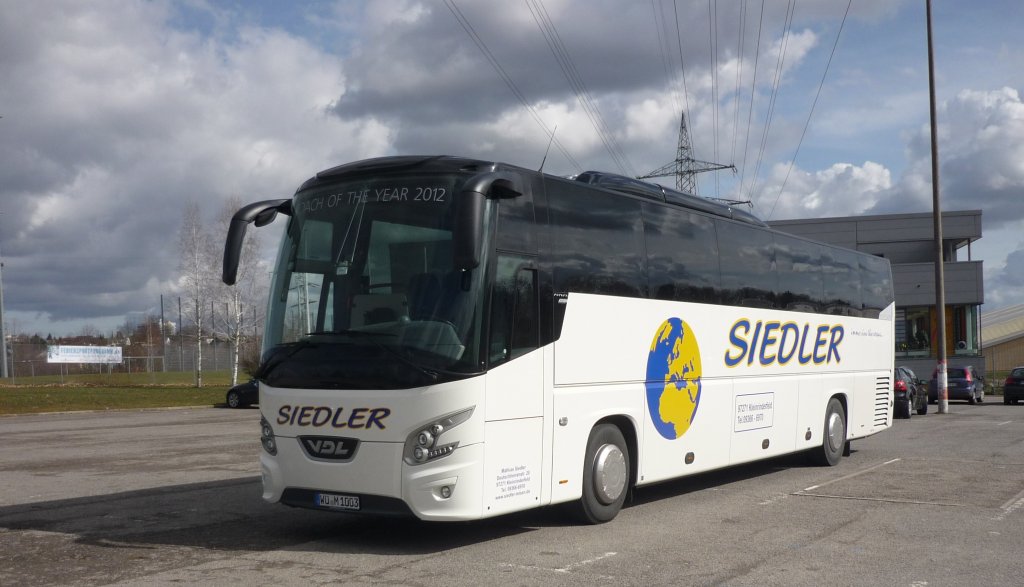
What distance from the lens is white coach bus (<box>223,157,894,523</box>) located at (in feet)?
25.7

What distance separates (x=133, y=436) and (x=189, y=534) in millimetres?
14496

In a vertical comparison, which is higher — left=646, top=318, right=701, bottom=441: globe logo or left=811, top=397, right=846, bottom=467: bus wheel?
left=646, top=318, right=701, bottom=441: globe logo

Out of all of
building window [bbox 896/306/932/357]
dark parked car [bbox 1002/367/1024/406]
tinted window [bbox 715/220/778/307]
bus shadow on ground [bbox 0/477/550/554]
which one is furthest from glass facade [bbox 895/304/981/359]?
bus shadow on ground [bbox 0/477/550/554]

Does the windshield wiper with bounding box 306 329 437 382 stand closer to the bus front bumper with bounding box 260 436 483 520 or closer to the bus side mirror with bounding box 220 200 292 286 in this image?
the bus front bumper with bounding box 260 436 483 520

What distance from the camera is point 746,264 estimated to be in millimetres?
12734

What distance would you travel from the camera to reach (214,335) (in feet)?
183

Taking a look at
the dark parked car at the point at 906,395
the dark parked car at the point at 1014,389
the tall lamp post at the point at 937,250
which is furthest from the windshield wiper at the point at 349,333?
the dark parked car at the point at 1014,389

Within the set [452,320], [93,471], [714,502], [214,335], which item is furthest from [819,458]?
[214,335]

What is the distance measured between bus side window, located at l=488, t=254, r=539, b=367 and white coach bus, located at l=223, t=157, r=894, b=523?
2 centimetres

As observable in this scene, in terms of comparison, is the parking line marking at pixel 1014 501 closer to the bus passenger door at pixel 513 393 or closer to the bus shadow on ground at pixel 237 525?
the bus shadow on ground at pixel 237 525

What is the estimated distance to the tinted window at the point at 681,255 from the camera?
10.7 meters

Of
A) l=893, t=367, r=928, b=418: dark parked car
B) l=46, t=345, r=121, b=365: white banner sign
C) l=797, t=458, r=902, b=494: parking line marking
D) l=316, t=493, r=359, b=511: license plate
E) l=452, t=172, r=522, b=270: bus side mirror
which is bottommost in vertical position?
l=797, t=458, r=902, b=494: parking line marking

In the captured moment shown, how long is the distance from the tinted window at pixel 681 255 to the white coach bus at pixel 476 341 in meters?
0.03

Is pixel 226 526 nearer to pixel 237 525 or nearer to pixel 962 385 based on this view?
pixel 237 525
